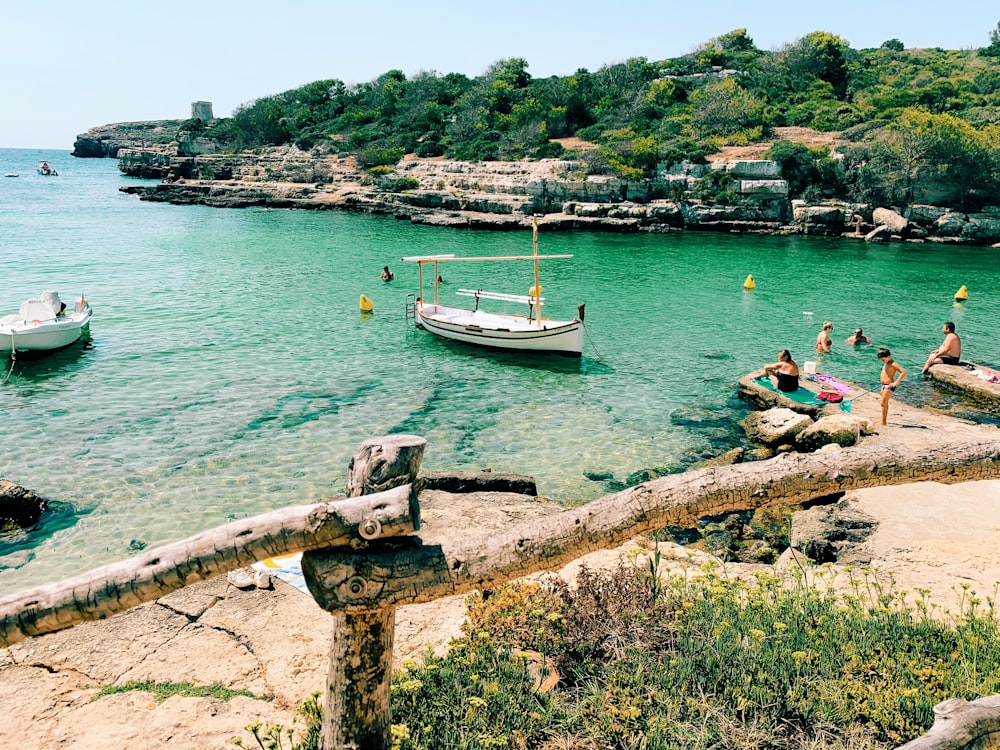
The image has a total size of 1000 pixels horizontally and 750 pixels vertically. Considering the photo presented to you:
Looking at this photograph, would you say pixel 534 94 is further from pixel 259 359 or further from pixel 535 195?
pixel 259 359

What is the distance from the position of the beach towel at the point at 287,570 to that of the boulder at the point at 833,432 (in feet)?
33.3

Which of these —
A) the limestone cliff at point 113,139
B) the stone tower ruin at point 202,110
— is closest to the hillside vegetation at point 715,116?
the stone tower ruin at point 202,110

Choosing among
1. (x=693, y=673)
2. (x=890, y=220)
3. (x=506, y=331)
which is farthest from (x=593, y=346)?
(x=890, y=220)

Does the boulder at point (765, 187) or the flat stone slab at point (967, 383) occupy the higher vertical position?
the boulder at point (765, 187)

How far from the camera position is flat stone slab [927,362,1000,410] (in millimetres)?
16688

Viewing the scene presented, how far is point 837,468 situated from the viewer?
4043 millimetres

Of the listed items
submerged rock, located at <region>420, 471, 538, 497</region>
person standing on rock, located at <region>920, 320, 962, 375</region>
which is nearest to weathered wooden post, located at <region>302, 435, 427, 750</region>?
submerged rock, located at <region>420, 471, 538, 497</region>

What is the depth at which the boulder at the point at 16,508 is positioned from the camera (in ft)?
35.2

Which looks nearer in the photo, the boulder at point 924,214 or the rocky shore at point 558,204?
the boulder at point 924,214

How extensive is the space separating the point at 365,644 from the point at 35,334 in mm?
20206

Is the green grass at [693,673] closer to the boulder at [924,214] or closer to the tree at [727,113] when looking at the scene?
the boulder at [924,214]

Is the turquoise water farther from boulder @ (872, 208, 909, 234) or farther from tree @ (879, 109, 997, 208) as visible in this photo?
tree @ (879, 109, 997, 208)

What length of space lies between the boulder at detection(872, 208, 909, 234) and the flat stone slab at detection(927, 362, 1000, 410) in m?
34.6

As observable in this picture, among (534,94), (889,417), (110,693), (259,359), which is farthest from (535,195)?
(110,693)
